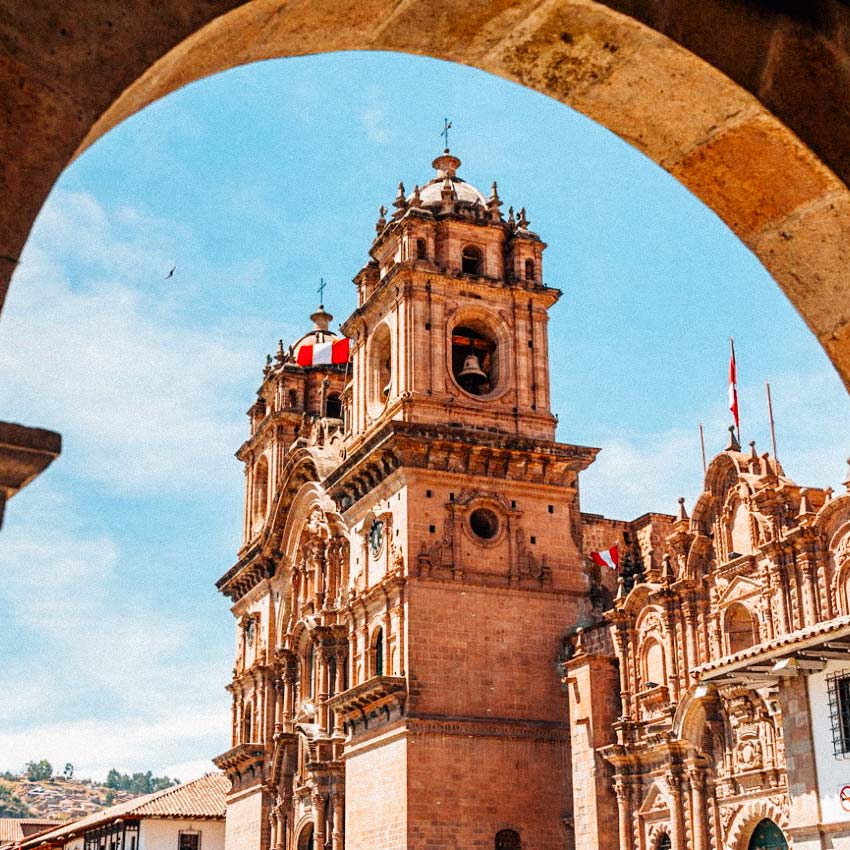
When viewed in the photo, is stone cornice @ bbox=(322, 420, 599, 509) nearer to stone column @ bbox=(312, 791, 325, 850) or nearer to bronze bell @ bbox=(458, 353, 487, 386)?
bronze bell @ bbox=(458, 353, 487, 386)

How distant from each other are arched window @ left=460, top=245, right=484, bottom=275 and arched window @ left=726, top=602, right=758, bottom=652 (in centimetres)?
1172

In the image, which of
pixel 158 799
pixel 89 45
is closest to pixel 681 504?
pixel 89 45

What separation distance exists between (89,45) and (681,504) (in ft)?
76.9

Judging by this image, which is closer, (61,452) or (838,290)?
(61,452)

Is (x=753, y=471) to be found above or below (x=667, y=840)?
above

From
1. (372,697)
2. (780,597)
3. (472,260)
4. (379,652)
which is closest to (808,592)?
(780,597)

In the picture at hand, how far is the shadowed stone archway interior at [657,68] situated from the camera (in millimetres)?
3697

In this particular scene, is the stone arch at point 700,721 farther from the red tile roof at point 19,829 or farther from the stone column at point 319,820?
the red tile roof at point 19,829

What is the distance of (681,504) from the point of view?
85.5 ft

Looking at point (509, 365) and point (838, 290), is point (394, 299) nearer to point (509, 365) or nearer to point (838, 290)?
point (509, 365)

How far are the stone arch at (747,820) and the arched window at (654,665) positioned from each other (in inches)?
127

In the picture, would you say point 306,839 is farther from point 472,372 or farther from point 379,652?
point 472,372

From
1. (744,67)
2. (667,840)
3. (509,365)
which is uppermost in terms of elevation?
(509,365)

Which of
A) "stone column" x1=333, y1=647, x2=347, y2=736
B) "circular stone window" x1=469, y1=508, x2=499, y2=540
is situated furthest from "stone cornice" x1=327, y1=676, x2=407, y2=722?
"circular stone window" x1=469, y1=508, x2=499, y2=540
